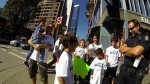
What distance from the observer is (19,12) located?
48625 mm

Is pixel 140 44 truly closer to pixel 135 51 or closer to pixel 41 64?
pixel 135 51

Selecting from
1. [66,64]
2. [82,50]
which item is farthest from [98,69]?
[66,64]

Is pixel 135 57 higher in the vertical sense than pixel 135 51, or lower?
lower

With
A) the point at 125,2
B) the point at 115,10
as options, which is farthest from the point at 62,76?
the point at 125,2

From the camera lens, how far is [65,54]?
3.80 m

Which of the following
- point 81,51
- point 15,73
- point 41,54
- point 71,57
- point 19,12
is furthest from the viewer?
point 19,12

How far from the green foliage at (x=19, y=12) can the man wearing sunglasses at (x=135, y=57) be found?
1759 inches

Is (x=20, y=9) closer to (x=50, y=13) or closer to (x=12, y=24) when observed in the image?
(x=12, y=24)

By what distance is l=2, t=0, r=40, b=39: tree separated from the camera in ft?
159

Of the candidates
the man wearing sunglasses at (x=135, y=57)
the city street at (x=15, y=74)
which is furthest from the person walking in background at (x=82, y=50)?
the man wearing sunglasses at (x=135, y=57)

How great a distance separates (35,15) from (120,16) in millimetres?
31789

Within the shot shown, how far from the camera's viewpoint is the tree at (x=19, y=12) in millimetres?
48438

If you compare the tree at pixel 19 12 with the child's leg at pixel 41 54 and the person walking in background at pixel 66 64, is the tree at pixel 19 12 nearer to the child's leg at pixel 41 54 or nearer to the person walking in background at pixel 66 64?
the child's leg at pixel 41 54

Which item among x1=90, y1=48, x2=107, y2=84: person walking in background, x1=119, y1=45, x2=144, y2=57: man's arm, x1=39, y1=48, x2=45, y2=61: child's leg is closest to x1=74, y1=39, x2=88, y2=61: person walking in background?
x1=90, y1=48, x2=107, y2=84: person walking in background
